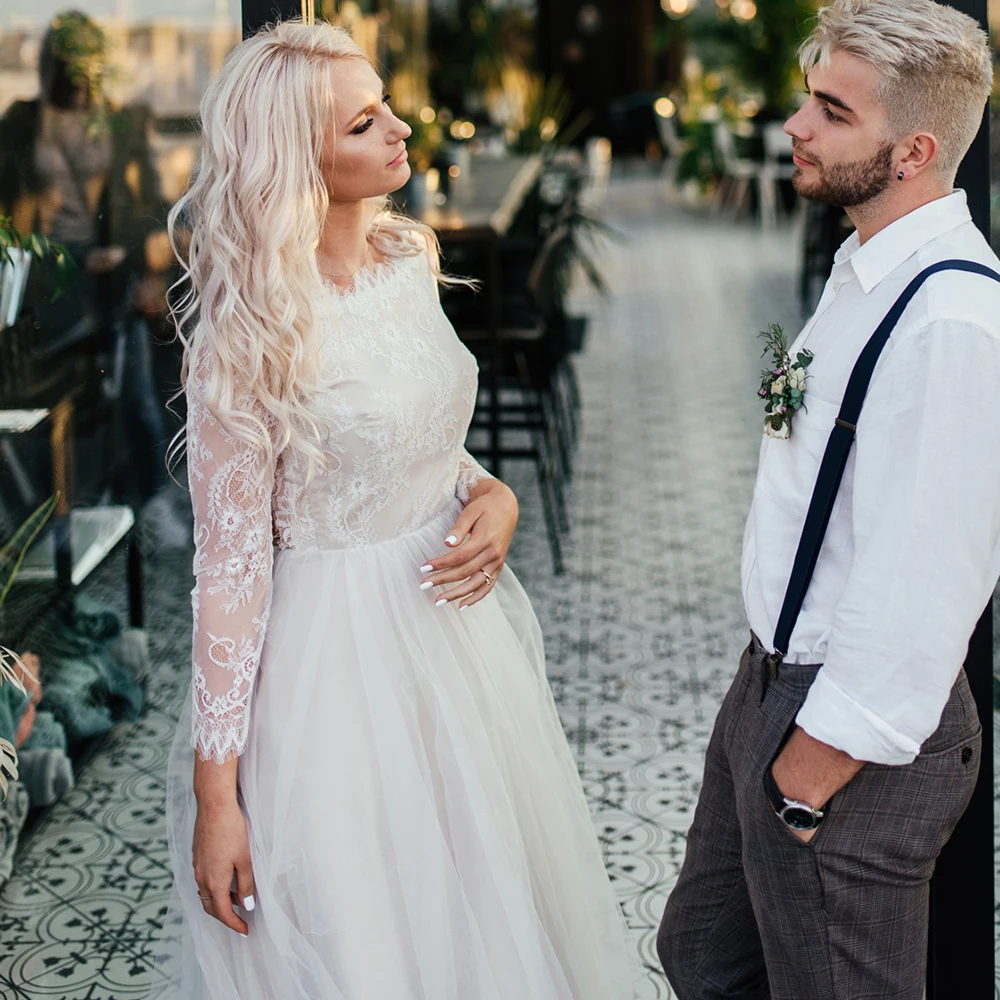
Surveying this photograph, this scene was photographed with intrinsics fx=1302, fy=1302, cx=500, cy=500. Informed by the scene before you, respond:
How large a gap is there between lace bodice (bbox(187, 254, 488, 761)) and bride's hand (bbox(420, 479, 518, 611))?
68 mm

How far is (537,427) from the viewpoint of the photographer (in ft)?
14.2

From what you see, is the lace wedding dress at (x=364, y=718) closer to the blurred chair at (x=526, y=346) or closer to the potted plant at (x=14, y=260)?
the potted plant at (x=14, y=260)

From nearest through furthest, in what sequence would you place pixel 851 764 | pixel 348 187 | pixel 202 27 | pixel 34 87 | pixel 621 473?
pixel 851 764
pixel 348 187
pixel 34 87
pixel 202 27
pixel 621 473

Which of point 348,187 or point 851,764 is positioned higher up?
point 348,187

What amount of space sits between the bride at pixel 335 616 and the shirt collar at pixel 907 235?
1.79ft

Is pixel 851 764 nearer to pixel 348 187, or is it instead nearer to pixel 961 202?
pixel 961 202

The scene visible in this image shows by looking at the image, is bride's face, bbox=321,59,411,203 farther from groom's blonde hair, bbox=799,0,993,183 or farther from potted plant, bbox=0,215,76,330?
potted plant, bbox=0,215,76,330

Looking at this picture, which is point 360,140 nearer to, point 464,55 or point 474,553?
point 474,553

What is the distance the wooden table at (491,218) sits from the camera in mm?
4191

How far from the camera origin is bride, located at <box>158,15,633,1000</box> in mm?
1440

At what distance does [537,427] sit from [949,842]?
2.81 metres

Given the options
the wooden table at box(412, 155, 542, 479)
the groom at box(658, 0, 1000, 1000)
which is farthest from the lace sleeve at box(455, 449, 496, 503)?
the wooden table at box(412, 155, 542, 479)

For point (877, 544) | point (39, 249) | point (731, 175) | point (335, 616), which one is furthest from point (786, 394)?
point (731, 175)

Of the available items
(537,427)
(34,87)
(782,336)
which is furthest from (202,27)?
(782,336)
